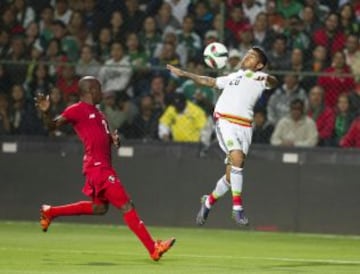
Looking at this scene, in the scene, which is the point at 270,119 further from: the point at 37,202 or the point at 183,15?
the point at 37,202

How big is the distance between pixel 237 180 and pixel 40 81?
561cm

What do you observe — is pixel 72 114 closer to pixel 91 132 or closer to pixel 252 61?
pixel 91 132

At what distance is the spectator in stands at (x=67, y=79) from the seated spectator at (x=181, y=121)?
63.0 inches

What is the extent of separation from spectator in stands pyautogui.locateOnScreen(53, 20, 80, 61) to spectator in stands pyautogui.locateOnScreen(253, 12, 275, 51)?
312 cm

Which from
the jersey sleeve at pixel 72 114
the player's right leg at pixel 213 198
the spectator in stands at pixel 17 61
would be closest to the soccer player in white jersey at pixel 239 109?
the player's right leg at pixel 213 198

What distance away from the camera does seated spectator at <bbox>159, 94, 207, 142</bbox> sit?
61.3 feet

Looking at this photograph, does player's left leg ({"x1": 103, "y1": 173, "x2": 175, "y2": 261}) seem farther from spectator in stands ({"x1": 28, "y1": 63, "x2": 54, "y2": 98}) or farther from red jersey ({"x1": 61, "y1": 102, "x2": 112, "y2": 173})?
spectator in stands ({"x1": 28, "y1": 63, "x2": 54, "y2": 98})

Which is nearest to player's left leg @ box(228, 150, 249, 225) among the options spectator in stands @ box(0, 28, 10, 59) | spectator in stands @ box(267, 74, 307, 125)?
spectator in stands @ box(267, 74, 307, 125)

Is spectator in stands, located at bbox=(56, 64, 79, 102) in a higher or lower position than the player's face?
lower

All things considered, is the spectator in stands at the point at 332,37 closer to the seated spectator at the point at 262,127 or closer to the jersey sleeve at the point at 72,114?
the seated spectator at the point at 262,127

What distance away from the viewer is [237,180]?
14.9 meters

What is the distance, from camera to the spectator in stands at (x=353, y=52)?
1838cm

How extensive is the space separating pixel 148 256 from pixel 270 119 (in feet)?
17.9

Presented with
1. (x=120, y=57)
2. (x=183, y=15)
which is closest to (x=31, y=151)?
(x=120, y=57)
